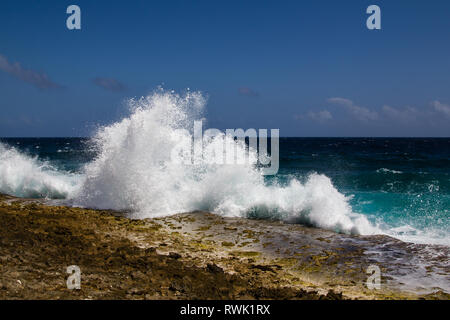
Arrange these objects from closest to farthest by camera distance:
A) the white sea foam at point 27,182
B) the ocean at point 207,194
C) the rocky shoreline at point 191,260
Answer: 1. the rocky shoreline at point 191,260
2. the ocean at point 207,194
3. the white sea foam at point 27,182

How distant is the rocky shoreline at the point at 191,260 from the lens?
15.3 feet

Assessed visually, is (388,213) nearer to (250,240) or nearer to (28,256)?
(250,240)

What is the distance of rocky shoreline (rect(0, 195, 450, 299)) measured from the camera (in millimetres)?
4660

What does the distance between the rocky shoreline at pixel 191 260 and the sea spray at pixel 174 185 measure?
3.60 feet

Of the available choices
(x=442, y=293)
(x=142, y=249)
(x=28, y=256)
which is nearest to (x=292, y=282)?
(x=442, y=293)

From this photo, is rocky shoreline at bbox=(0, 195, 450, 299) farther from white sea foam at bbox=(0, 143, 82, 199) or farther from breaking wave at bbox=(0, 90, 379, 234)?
white sea foam at bbox=(0, 143, 82, 199)

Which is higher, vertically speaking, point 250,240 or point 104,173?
point 104,173

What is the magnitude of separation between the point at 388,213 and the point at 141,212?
8.11m

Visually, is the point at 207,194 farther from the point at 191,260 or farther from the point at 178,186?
the point at 191,260

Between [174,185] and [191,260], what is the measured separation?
5542mm

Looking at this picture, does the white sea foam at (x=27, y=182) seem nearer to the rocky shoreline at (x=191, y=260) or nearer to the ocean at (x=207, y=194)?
the ocean at (x=207, y=194)

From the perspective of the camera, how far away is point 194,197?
11.2 m

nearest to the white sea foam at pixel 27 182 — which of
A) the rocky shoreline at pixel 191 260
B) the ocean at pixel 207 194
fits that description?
the ocean at pixel 207 194
